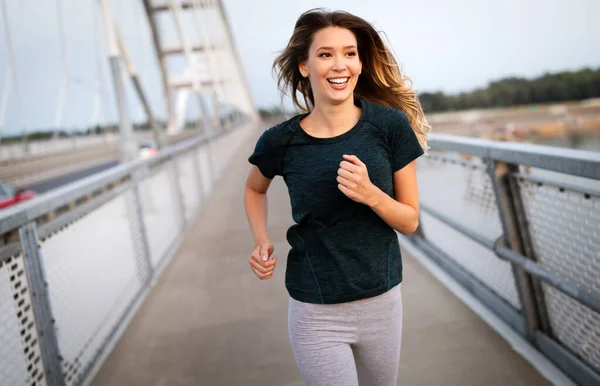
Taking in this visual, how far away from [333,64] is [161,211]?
4643 mm

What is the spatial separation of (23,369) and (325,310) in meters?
1.46

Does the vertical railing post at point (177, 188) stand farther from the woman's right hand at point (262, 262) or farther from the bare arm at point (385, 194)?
the bare arm at point (385, 194)

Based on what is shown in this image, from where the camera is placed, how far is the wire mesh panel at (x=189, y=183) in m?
7.66

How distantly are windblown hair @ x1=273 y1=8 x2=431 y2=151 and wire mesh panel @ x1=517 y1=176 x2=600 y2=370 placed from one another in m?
0.86

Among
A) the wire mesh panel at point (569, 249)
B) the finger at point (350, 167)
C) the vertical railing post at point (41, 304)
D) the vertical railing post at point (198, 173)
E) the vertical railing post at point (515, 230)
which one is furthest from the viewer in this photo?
the vertical railing post at point (198, 173)

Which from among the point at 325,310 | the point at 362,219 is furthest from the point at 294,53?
the point at 325,310

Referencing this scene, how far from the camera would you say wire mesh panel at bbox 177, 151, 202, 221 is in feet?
25.1

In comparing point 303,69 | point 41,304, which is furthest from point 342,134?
point 41,304

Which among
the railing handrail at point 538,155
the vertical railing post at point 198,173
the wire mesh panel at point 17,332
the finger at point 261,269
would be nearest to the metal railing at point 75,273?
the wire mesh panel at point 17,332

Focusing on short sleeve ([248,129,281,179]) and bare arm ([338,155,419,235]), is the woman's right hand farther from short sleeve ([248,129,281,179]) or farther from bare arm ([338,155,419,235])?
bare arm ([338,155,419,235])

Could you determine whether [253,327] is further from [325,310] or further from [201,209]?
[201,209]

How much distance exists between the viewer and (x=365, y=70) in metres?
2.04

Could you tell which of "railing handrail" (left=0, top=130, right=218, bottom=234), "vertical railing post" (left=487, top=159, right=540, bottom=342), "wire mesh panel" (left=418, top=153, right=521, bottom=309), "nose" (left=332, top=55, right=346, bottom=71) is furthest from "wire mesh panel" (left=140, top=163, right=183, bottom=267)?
"nose" (left=332, top=55, right=346, bottom=71)

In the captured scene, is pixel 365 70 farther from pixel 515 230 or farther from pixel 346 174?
pixel 515 230
